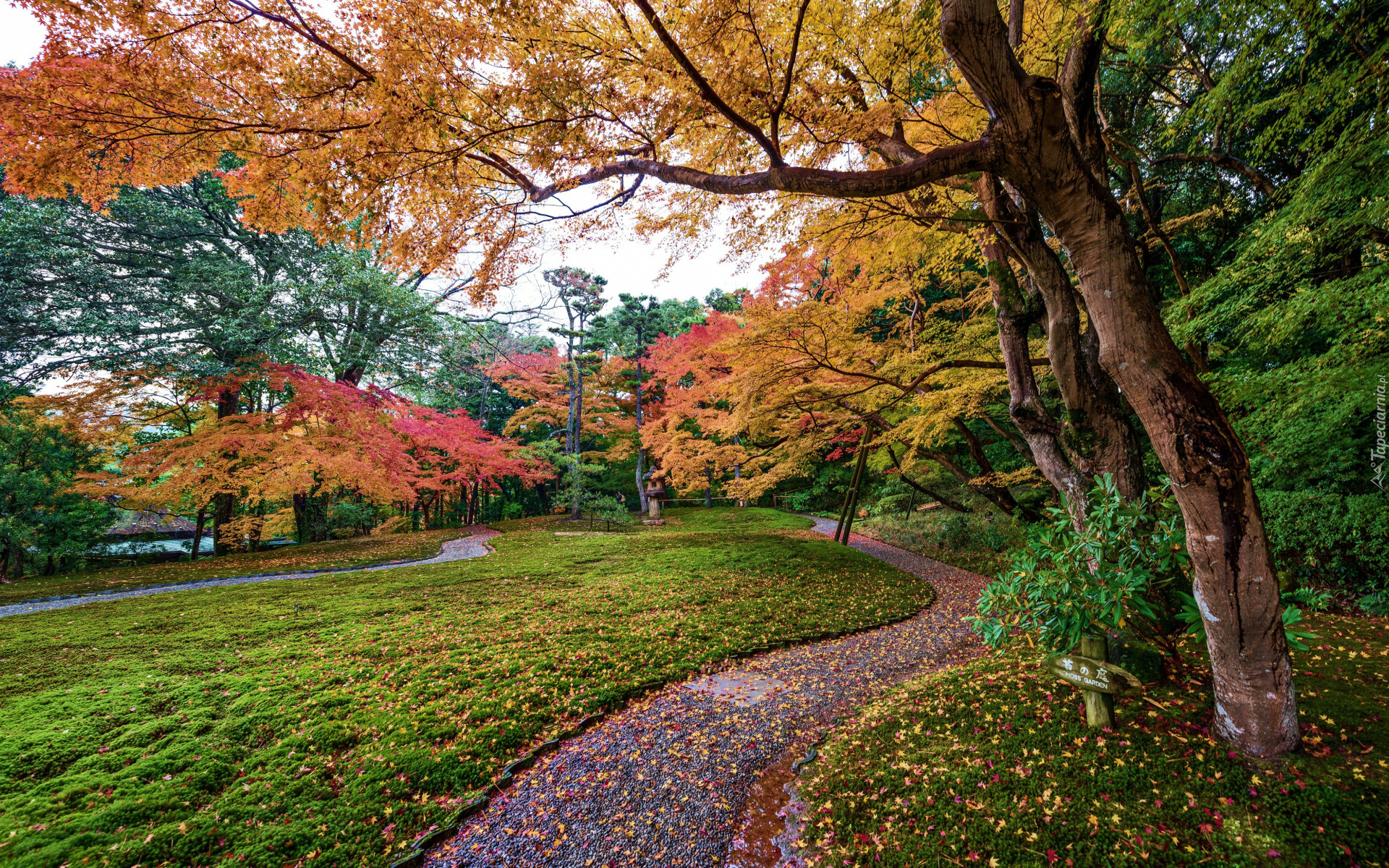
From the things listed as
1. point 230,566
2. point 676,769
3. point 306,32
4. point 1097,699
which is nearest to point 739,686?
point 676,769

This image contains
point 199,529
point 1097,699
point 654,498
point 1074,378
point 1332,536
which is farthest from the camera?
point 654,498

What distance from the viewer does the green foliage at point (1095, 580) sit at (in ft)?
7.91

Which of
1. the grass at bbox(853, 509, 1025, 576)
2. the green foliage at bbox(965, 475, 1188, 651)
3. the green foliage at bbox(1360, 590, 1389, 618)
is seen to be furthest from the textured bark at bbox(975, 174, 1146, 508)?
the grass at bbox(853, 509, 1025, 576)

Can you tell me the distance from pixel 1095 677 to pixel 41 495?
1352 cm

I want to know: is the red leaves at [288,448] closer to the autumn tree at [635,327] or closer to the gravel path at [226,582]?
the gravel path at [226,582]

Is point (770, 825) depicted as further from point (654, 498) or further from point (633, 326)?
point (633, 326)

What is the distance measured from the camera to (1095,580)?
2445 millimetres

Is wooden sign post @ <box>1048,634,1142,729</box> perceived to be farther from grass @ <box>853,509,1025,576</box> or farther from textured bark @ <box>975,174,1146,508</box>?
grass @ <box>853,509,1025,576</box>

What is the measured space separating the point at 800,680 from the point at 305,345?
1162 cm

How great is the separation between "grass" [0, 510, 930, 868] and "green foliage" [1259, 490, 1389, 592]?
442cm

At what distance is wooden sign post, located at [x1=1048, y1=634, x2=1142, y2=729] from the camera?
7.78ft

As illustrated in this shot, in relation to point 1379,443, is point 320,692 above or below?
below

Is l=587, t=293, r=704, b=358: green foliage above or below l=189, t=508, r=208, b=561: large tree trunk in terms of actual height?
above

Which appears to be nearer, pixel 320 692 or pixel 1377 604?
pixel 320 692
